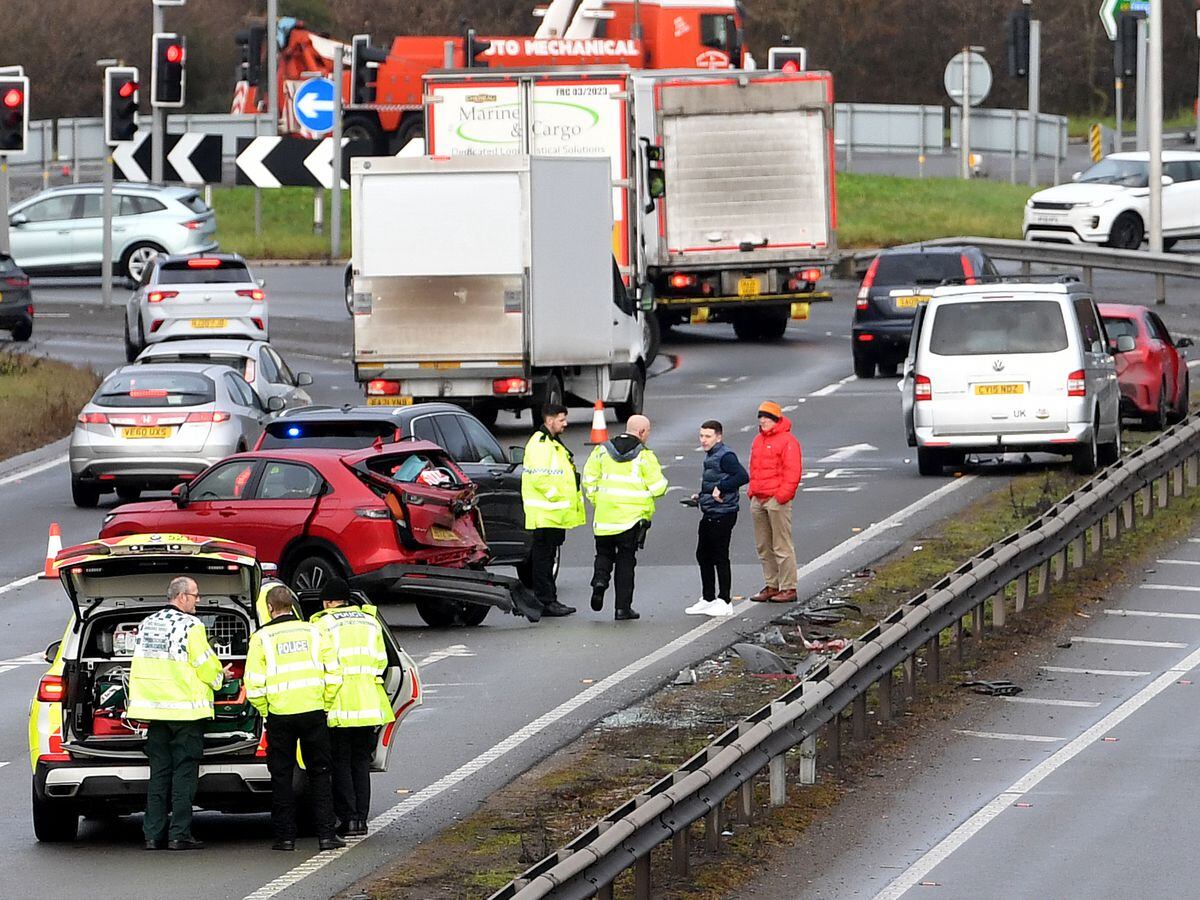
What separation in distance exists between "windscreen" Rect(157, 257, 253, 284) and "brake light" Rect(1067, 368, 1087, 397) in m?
14.3

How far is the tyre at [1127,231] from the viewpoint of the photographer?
48969 mm

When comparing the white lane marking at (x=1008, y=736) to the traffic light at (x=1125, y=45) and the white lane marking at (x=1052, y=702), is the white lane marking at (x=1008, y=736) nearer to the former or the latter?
the white lane marking at (x=1052, y=702)

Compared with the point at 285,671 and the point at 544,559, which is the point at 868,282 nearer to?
the point at 544,559

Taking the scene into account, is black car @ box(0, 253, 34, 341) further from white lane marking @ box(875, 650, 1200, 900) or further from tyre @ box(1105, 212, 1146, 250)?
white lane marking @ box(875, 650, 1200, 900)

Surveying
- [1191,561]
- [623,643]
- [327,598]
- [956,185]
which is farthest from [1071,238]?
[327,598]

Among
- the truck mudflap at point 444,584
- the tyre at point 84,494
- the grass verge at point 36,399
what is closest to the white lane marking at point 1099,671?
the truck mudflap at point 444,584

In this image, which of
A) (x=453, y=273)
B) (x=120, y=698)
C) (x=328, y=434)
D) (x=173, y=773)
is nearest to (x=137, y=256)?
(x=453, y=273)

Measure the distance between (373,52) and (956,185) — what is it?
13.7 m

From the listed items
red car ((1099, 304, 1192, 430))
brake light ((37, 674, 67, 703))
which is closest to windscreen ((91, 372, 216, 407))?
red car ((1099, 304, 1192, 430))

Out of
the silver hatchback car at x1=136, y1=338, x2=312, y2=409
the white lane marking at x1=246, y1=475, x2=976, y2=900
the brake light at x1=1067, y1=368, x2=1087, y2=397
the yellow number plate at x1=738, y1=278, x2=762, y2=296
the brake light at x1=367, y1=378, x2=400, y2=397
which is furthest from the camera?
the yellow number plate at x1=738, y1=278, x2=762, y2=296

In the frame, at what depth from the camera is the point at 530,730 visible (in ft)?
48.6

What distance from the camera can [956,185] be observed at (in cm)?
6116

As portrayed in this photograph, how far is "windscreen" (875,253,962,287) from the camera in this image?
35.6 metres

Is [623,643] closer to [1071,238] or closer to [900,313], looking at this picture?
[900,313]
